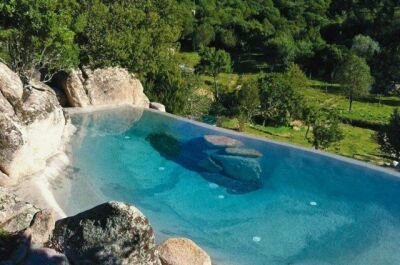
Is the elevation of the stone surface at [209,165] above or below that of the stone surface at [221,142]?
below

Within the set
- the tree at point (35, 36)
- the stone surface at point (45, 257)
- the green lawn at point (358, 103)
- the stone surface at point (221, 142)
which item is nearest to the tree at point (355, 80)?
the green lawn at point (358, 103)

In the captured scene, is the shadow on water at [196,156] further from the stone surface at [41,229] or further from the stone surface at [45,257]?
the stone surface at [45,257]

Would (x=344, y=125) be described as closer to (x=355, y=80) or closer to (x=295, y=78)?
(x=295, y=78)

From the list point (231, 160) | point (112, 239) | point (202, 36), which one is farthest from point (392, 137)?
point (202, 36)

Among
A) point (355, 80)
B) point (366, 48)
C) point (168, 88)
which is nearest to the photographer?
point (168, 88)

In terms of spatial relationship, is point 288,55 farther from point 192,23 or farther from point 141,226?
point 141,226

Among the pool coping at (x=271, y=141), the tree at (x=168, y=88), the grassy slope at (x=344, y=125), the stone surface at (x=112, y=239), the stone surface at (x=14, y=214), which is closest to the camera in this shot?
the stone surface at (x=112, y=239)

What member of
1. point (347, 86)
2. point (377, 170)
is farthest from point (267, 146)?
point (347, 86)
